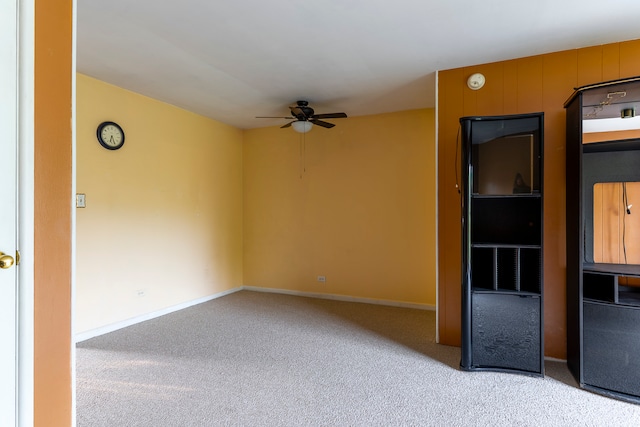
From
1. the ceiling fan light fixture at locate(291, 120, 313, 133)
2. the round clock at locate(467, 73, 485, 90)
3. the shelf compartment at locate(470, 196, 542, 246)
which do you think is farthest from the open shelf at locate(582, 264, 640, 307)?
the ceiling fan light fixture at locate(291, 120, 313, 133)

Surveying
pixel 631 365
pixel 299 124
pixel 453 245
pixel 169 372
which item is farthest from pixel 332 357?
pixel 299 124

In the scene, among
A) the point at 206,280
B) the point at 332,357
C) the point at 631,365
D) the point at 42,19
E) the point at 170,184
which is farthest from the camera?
the point at 206,280

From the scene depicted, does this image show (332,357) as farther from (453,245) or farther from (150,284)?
(150,284)

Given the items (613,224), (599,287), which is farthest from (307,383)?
(613,224)

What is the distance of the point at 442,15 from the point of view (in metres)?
2.26

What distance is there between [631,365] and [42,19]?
12.4ft

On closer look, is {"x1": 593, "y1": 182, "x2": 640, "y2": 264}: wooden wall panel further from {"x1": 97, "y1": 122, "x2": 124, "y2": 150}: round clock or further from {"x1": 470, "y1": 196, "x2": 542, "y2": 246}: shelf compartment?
{"x1": 97, "y1": 122, "x2": 124, "y2": 150}: round clock

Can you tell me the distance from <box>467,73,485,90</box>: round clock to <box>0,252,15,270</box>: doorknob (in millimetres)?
3401

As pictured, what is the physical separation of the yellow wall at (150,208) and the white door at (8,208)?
7.51 feet

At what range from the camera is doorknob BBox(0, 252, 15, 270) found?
3.99ft

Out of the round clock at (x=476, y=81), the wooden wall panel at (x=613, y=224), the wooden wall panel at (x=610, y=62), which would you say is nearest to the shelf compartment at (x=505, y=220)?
the wooden wall panel at (x=613, y=224)

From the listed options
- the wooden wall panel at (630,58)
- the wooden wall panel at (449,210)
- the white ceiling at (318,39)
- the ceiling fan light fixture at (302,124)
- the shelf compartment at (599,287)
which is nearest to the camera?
the white ceiling at (318,39)

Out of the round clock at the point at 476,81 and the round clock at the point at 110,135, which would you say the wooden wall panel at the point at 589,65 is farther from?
the round clock at the point at 110,135

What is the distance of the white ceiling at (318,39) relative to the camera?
2.17 m
